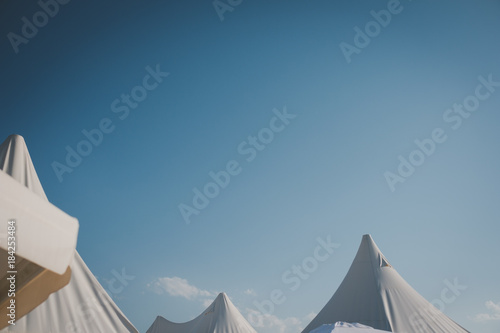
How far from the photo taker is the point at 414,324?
9.69 metres

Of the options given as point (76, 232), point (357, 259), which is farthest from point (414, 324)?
point (76, 232)

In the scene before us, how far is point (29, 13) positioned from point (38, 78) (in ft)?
7.75

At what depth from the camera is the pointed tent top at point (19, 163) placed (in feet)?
18.9

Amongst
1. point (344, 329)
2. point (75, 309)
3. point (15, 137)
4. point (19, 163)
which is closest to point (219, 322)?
point (344, 329)

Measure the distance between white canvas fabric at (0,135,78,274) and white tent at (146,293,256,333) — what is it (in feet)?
48.9

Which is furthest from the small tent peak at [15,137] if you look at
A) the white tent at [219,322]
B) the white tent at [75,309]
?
the white tent at [219,322]

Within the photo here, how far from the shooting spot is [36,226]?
1.03 metres

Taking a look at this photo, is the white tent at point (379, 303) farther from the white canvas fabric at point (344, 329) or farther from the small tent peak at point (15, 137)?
the small tent peak at point (15, 137)

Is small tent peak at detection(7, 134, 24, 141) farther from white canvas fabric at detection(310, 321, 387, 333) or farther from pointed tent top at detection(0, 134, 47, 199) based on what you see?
white canvas fabric at detection(310, 321, 387, 333)

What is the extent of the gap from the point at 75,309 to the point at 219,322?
36.0ft

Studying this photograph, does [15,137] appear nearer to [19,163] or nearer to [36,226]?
[19,163]

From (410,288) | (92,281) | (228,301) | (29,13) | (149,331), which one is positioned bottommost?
(149,331)

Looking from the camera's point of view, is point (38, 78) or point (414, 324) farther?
point (414, 324)

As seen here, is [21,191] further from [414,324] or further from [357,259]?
[357,259]
